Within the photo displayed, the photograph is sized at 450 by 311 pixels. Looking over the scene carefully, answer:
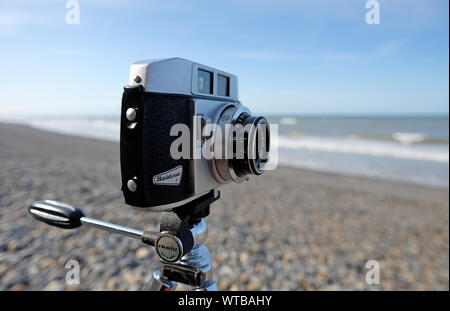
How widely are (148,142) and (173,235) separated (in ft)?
0.86

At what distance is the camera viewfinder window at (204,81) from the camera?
85cm

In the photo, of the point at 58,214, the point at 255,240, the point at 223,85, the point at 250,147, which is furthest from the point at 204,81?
the point at 255,240

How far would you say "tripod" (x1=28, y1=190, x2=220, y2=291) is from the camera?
790mm

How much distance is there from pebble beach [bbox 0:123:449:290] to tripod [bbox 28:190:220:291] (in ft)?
5.09

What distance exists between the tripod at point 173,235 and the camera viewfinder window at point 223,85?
1.08ft

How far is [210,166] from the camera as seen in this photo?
2.80ft

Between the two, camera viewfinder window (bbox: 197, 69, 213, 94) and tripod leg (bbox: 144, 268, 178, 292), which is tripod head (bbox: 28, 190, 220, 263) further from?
camera viewfinder window (bbox: 197, 69, 213, 94)

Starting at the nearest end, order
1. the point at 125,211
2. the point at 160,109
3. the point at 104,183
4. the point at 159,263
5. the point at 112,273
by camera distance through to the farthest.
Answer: the point at 160,109 → the point at 159,263 → the point at 112,273 → the point at 125,211 → the point at 104,183

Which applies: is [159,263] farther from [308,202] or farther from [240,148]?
[308,202]

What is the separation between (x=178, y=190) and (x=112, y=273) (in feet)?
6.56

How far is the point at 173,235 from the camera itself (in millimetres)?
782

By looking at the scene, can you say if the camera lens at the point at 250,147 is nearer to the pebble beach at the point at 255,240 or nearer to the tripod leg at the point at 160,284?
the tripod leg at the point at 160,284

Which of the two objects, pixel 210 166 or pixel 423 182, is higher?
pixel 210 166

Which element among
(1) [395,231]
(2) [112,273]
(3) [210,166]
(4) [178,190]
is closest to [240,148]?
(3) [210,166]
